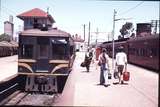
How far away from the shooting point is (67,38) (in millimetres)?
17969

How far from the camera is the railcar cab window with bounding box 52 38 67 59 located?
1788 centimetres

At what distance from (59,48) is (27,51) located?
1.48 metres

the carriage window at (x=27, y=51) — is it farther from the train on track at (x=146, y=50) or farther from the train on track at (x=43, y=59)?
the train on track at (x=146, y=50)

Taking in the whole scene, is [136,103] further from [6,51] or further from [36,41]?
[6,51]

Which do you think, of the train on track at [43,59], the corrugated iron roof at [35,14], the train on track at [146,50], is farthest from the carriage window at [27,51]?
the corrugated iron roof at [35,14]

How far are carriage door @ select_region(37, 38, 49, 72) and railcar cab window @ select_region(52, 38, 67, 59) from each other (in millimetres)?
332

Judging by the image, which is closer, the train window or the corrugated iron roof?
the train window

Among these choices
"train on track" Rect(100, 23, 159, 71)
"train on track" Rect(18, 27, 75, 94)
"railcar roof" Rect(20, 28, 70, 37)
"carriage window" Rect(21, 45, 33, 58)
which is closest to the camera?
"train on track" Rect(18, 27, 75, 94)

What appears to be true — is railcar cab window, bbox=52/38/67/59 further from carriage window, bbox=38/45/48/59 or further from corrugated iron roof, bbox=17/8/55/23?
corrugated iron roof, bbox=17/8/55/23

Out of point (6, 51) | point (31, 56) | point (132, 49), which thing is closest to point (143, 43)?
point (132, 49)

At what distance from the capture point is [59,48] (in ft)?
59.1

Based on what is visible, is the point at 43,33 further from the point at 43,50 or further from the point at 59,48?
the point at 59,48

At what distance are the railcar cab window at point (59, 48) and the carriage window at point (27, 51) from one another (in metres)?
1.01

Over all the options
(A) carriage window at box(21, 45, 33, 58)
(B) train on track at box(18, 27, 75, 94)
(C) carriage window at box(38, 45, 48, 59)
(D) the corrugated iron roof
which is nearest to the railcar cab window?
(B) train on track at box(18, 27, 75, 94)
